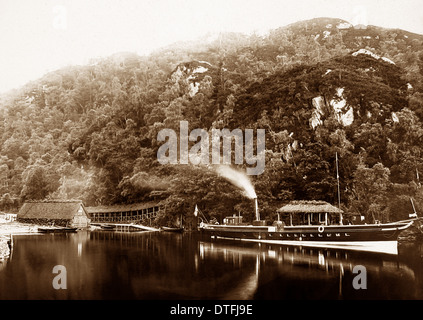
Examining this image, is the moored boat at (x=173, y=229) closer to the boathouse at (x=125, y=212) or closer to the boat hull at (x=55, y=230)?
the boathouse at (x=125, y=212)

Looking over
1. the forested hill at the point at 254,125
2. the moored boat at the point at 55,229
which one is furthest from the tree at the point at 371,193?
the moored boat at the point at 55,229

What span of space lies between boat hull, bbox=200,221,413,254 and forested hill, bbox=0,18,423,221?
4.48 metres

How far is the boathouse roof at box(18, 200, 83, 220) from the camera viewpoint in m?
36.6

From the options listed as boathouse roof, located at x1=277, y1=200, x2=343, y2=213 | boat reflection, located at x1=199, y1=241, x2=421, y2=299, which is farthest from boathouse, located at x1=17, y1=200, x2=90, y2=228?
boathouse roof, located at x1=277, y1=200, x2=343, y2=213

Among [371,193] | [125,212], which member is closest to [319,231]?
[371,193]

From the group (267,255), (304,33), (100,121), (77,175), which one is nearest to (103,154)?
(77,175)

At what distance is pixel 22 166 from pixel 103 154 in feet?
47.9

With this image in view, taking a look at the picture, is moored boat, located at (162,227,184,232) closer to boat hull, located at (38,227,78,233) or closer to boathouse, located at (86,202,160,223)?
boathouse, located at (86,202,160,223)

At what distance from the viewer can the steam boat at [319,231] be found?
67.4ft

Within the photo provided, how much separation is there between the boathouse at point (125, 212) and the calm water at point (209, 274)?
1801 centimetres

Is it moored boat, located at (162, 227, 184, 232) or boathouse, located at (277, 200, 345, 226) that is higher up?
boathouse, located at (277, 200, 345, 226)

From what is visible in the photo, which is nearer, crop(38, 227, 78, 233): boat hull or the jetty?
crop(38, 227, 78, 233): boat hull

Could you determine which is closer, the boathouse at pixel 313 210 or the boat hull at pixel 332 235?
the boat hull at pixel 332 235
